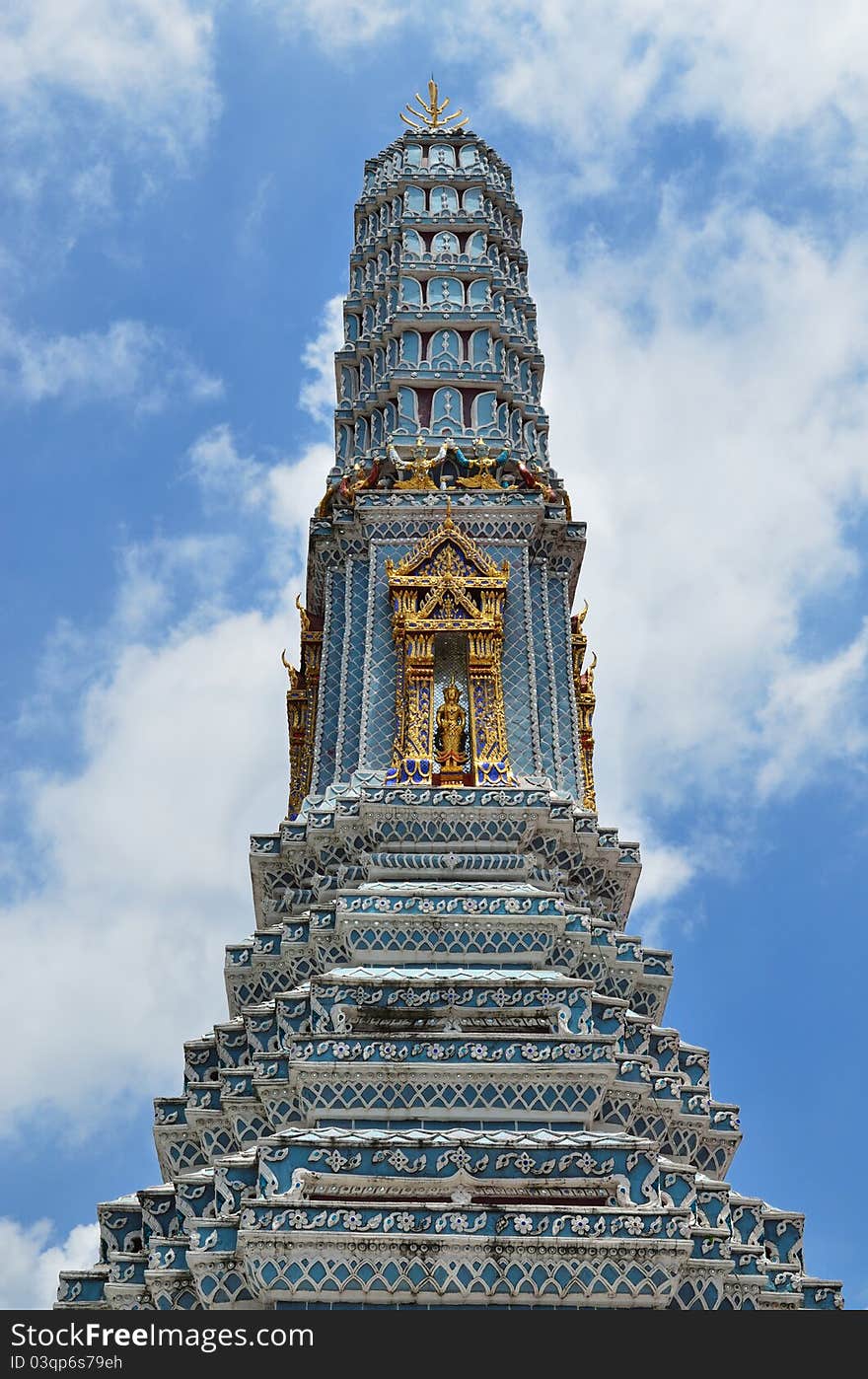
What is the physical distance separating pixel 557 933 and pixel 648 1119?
2566 mm

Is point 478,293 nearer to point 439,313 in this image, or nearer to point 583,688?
point 439,313

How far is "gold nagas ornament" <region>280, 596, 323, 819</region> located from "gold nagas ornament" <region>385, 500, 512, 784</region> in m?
3.21

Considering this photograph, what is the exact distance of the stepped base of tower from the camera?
19625mm

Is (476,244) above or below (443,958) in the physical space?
above

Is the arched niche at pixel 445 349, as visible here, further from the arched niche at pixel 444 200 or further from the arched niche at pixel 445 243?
the arched niche at pixel 444 200

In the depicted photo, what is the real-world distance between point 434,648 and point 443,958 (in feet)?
25.4

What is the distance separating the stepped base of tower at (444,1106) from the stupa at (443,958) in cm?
3

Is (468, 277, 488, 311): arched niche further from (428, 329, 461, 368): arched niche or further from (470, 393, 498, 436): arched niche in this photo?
(470, 393, 498, 436): arched niche

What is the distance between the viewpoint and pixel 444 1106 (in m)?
22.1

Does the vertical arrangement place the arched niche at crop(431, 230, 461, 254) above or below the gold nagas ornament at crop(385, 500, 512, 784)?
above

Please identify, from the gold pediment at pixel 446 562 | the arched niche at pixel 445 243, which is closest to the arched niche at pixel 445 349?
the arched niche at pixel 445 243

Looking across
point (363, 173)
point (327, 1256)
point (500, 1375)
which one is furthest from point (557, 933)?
point (363, 173)

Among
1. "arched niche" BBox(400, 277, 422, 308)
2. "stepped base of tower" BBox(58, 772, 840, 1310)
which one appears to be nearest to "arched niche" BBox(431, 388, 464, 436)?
"arched niche" BBox(400, 277, 422, 308)

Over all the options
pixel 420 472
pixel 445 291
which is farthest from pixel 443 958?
pixel 445 291
